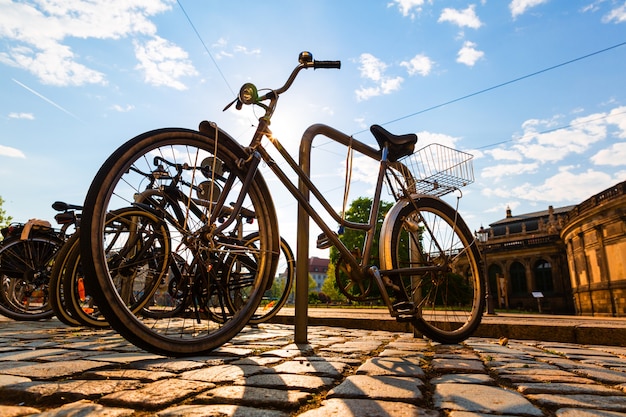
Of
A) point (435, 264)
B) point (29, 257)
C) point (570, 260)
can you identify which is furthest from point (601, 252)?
point (29, 257)

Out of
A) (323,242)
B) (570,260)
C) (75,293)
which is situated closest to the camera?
(323,242)

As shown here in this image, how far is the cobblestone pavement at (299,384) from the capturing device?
1.41 metres

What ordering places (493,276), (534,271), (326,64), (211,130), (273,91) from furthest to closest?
(493,276)
(534,271)
(326,64)
(273,91)
(211,130)

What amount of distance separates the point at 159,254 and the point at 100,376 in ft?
5.89

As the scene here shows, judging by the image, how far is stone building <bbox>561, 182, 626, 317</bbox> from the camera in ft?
94.7

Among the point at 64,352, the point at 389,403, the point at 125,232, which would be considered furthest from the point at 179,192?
the point at 389,403

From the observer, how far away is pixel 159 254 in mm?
3566

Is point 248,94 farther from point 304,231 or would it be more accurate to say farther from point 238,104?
point 304,231

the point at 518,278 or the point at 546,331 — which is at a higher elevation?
the point at 518,278

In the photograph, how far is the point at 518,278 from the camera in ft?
169

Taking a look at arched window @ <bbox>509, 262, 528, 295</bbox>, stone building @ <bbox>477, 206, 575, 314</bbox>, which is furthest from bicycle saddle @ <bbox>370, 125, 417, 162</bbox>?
arched window @ <bbox>509, 262, 528, 295</bbox>

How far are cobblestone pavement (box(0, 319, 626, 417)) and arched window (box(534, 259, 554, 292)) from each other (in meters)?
52.7

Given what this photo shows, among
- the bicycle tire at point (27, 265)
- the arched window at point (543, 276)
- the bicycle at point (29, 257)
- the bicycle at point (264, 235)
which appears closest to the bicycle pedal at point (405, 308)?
the bicycle at point (264, 235)

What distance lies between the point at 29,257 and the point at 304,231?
4.93m
